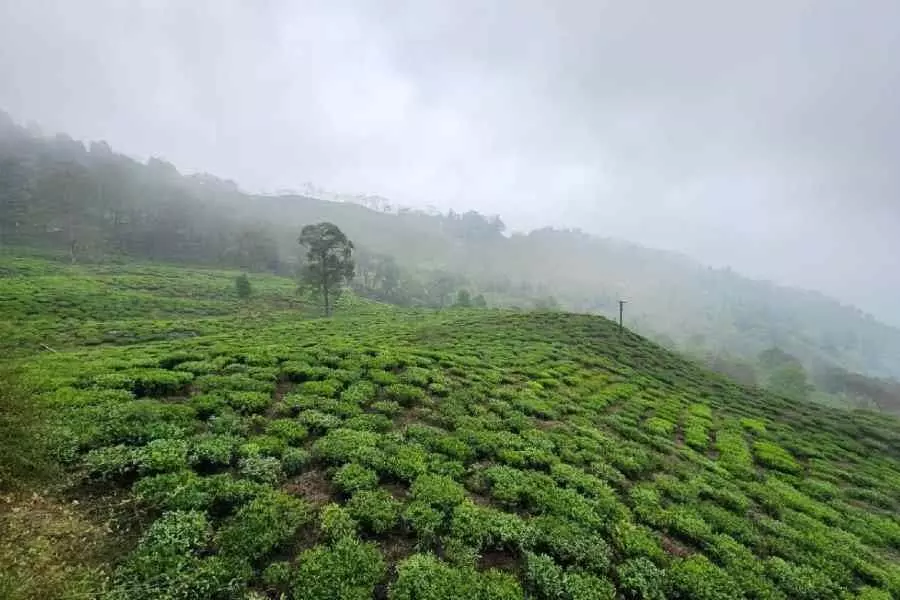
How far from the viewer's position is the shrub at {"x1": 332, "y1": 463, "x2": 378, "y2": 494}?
35.9ft

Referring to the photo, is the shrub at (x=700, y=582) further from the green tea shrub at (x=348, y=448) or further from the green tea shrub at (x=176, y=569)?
the green tea shrub at (x=176, y=569)

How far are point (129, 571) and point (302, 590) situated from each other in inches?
128

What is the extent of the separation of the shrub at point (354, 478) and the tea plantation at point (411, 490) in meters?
0.06

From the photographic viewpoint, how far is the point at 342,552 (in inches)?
348

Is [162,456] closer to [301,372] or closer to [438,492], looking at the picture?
[301,372]

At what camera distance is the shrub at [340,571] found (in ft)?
25.7

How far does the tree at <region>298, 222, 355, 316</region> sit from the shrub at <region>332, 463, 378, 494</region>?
179ft

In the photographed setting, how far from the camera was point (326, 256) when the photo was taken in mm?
63656

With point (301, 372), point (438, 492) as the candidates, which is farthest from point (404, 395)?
point (438, 492)

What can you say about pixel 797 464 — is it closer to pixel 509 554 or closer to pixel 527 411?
pixel 527 411

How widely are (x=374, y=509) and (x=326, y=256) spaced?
5773cm

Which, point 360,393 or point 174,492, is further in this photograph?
point 360,393

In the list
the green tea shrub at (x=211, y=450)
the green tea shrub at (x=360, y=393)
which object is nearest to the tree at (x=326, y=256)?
the green tea shrub at (x=360, y=393)

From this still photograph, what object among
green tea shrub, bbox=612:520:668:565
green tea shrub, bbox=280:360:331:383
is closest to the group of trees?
green tea shrub, bbox=280:360:331:383
